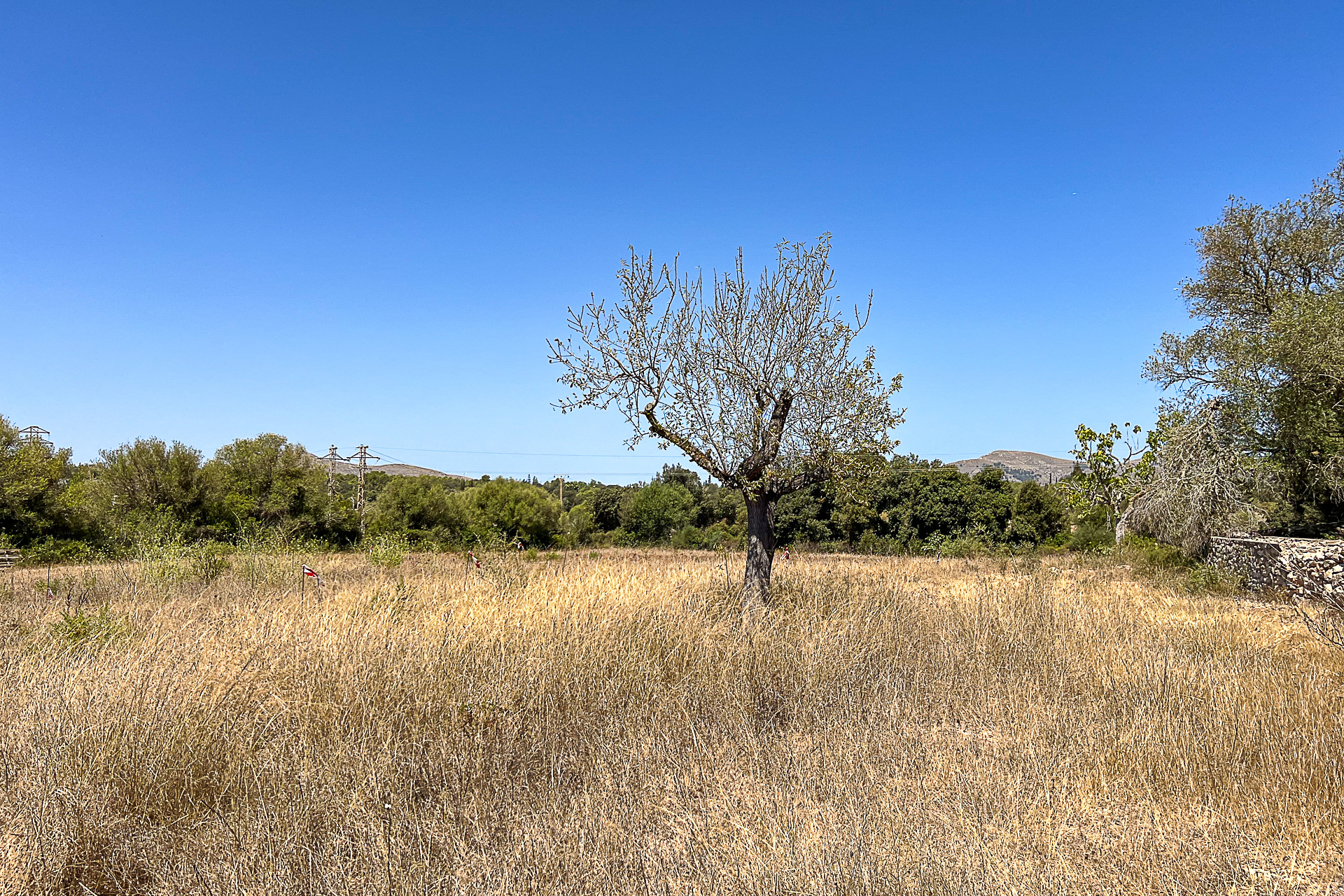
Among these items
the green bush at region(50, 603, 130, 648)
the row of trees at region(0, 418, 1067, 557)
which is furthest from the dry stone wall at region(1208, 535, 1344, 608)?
the green bush at region(50, 603, 130, 648)

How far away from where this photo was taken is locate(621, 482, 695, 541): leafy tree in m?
35.0

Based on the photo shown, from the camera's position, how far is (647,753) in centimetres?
445

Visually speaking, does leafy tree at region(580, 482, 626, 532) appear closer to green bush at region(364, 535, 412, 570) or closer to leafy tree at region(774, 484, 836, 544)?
leafy tree at region(774, 484, 836, 544)

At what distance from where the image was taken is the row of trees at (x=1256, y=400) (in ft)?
42.2

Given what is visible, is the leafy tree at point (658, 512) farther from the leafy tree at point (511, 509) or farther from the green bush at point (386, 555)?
the green bush at point (386, 555)

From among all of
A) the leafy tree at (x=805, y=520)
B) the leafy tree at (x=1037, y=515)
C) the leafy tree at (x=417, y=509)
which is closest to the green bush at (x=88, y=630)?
the leafy tree at (x=417, y=509)

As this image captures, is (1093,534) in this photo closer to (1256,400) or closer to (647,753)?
(1256,400)

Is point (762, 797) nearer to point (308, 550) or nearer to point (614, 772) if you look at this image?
point (614, 772)

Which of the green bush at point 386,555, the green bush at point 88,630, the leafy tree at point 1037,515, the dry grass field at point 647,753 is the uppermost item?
the leafy tree at point 1037,515

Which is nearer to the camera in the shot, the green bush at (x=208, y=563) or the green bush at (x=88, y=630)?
the green bush at (x=88, y=630)

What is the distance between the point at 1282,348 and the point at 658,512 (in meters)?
25.8

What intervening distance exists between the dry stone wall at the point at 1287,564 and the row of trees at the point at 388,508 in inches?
335

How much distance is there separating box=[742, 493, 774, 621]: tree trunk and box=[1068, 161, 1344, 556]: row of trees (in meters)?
10.2

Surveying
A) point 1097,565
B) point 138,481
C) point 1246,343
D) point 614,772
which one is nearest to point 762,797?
point 614,772
